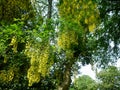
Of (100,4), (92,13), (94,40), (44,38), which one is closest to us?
(92,13)

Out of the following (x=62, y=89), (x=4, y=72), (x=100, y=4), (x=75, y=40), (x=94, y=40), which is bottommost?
(x=62, y=89)

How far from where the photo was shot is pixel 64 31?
13.8 m

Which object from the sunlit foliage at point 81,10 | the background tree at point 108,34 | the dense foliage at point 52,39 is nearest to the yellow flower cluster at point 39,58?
the dense foliage at point 52,39

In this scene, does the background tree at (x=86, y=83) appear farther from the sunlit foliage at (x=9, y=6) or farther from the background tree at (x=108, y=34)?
the sunlit foliage at (x=9, y=6)

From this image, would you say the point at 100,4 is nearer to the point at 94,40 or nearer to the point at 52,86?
the point at 94,40

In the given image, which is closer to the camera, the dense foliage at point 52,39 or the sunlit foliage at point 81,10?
the sunlit foliage at point 81,10

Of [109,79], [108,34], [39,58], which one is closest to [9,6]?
[39,58]

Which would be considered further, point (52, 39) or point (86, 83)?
point (86, 83)

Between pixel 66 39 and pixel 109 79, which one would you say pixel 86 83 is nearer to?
pixel 109 79

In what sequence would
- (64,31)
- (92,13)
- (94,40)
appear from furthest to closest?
(94,40), (64,31), (92,13)

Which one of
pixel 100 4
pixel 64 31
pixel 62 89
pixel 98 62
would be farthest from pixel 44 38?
pixel 98 62

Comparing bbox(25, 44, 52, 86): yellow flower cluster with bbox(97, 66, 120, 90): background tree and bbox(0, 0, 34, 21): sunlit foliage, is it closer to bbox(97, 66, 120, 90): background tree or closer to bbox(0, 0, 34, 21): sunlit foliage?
bbox(0, 0, 34, 21): sunlit foliage

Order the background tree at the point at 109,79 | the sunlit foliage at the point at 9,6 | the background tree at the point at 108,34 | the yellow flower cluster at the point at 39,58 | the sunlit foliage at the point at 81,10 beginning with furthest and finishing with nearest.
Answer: the background tree at the point at 109,79, the background tree at the point at 108,34, the yellow flower cluster at the point at 39,58, the sunlit foliage at the point at 81,10, the sunlit foliage at the point at 9,6

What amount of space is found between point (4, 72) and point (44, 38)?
336 centimetres
